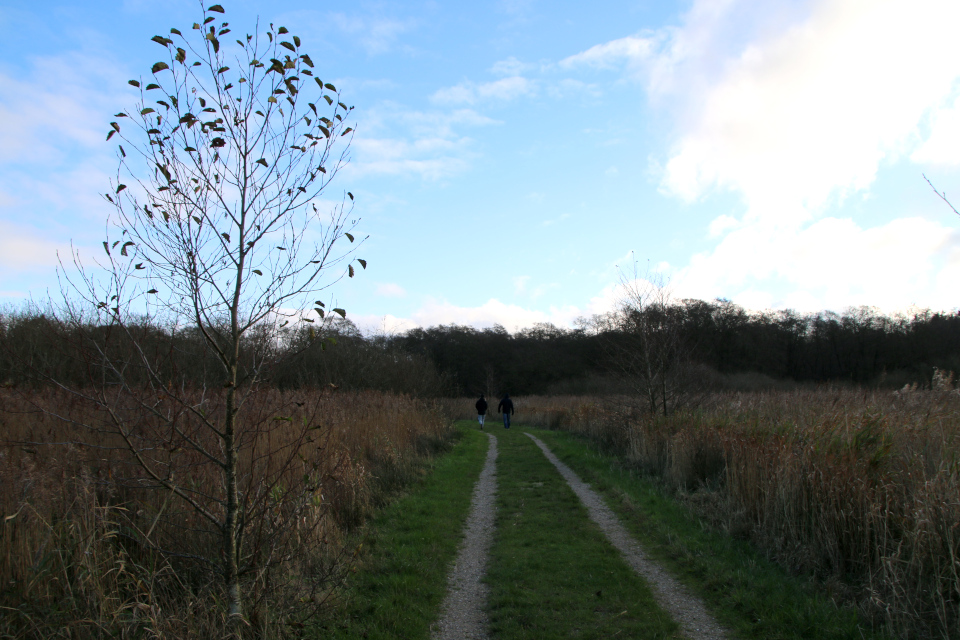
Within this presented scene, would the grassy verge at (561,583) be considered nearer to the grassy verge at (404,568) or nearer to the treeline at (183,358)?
the grassy verge at (404,568)

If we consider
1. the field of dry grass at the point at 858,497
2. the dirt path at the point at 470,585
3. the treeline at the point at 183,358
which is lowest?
the dirt path at the point at 470,585

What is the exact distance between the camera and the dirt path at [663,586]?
170 inches

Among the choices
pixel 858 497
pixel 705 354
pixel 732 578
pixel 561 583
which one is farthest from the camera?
pixel 705 354

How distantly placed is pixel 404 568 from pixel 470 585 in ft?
2.55

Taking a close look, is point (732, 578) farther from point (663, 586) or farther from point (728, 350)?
point (728, 350)

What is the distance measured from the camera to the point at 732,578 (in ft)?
17.1

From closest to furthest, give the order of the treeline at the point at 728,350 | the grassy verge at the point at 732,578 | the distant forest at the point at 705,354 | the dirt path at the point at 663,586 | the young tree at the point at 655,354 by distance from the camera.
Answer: the grassy verge at the point at 732,578 < the dirt path at the point at 663,586 < the young tree at the point at 655,354 < the distant forest at the point at 705,354 < the treeline at the point at 728,350

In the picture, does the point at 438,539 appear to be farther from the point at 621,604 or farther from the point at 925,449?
the point at 925,449

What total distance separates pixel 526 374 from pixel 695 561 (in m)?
63.7

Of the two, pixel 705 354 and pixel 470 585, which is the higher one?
pixel 705 354

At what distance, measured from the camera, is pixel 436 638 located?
4.32 meters

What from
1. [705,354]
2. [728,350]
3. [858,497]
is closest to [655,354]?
[858,497]

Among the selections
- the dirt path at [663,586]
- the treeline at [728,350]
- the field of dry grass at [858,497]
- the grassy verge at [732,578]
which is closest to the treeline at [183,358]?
the dirt path at [663,586]

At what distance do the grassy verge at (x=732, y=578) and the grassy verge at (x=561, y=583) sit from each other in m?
0.57
